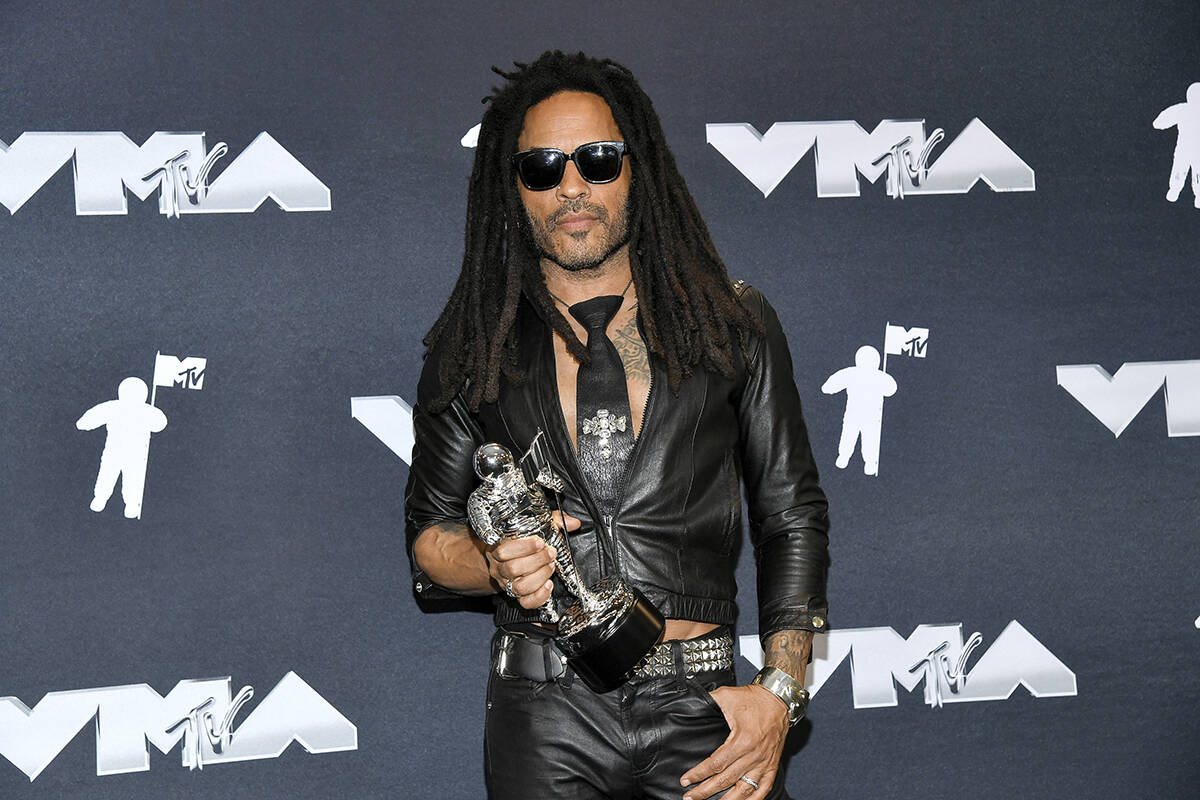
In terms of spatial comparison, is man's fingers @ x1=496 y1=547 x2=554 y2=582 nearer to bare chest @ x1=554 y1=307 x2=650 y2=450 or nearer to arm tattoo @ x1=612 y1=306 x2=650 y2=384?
bare chest @ x1=554 y1=307 x2=650 y2=450

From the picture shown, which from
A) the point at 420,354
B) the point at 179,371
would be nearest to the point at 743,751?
the point at 420,354

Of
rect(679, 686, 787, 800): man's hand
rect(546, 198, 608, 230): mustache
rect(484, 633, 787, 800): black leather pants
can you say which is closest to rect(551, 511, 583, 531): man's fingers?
rect(484, 633, 787, 800): black leather pants

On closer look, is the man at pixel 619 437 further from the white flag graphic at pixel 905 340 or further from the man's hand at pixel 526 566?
the white flag graphic at pixel 905 340

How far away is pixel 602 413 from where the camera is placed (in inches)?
95.2

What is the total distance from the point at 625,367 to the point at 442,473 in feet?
1.57

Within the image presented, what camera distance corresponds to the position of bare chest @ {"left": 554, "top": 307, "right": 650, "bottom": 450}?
7.98 ft

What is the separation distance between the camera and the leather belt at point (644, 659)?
89.4 inches

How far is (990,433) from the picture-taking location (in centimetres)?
346

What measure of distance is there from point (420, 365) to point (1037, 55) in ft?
6.87

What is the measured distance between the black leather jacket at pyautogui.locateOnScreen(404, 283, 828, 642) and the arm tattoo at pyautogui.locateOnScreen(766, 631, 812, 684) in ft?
0.09

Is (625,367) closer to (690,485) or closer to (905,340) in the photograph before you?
(690,485)

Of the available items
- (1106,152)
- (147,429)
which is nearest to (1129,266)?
(1106,152)

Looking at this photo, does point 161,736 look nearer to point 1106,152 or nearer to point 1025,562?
point 1025,562

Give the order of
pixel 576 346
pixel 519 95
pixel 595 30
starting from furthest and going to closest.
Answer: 1. pixel 595 30
2. pixel 519 95
3. pixel 576 346
